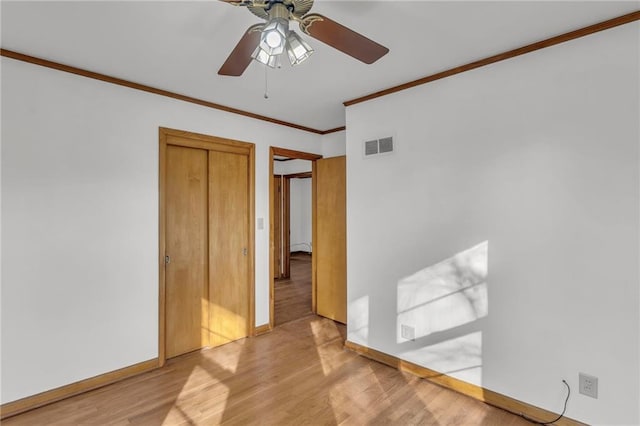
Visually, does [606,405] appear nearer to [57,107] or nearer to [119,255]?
[119,255]

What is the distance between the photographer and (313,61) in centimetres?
239

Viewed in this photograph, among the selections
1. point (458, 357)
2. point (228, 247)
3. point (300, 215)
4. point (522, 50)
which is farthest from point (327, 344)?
point (300, 215)

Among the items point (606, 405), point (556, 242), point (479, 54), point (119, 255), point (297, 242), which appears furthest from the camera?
point (297, 242)

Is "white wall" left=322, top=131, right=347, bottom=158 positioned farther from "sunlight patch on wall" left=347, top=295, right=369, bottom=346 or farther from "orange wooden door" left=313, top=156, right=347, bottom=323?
"sunlight patch on wall" left=347, top=295, right=369, bottom=346

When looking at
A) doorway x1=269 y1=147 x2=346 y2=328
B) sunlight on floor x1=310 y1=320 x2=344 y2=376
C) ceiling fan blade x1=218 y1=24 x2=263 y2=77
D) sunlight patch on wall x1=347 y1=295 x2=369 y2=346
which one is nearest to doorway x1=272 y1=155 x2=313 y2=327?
doorway x1=269 y1=147 x2=346 y2=328

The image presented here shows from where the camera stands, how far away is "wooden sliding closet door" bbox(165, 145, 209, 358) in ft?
10.3

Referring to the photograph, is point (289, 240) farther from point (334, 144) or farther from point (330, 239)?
point (334, 144)

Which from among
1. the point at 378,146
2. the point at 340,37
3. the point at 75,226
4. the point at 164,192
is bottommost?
the point at 75,226

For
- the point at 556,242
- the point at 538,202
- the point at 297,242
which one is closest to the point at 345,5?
the point at 538,202

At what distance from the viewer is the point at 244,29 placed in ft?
6.53

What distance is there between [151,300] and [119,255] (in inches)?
19.8

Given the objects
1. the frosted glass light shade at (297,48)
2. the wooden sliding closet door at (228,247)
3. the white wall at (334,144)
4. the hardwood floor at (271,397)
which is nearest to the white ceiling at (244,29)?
the frosted glass light shade at (297,48)

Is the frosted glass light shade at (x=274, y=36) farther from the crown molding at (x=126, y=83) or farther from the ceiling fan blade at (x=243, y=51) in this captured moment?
the crown molding at (x=126, y=83)

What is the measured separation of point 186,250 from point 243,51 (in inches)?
86.7
